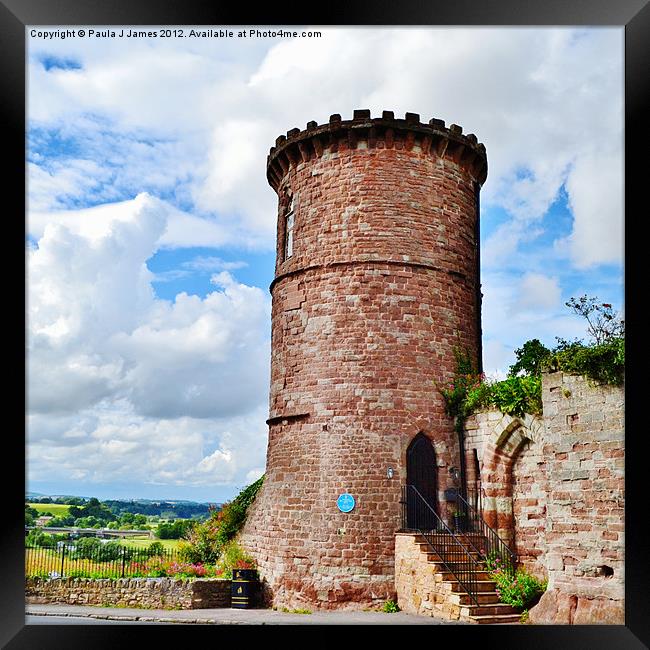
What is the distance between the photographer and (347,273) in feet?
54.2

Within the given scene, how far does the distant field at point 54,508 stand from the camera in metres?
15.9

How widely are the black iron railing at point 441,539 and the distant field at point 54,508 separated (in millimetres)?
7004

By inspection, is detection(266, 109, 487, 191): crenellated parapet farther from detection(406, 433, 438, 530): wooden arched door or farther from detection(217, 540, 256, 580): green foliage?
detection(217, 540, 256, 580): green foliage

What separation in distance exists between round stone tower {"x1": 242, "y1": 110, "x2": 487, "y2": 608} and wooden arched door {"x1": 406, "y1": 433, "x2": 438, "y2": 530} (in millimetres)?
30

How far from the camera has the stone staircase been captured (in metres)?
13.2

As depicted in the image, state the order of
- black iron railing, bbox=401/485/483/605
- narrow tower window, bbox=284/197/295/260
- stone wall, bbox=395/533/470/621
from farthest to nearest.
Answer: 1. narrow tower window, bbox=284/197/295/260
2. black iron railing, bbox=401/485/483/605
3. stone wall, bbox=395/533/470/621

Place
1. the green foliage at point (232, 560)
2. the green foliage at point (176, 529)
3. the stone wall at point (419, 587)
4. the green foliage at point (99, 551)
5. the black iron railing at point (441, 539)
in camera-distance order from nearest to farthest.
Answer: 1. the stone wall at point (419, 587)
2. the black iron railing at point (441, 539)
3. the green foliage at point (232, 560)
4. the green foliage at point (99, 551)
5. the green foliage at point (176, 529)

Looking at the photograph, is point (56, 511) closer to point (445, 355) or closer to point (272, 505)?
point (272, 505)

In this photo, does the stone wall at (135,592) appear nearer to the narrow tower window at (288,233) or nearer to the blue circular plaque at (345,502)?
the blue circular plaque at (345,502)

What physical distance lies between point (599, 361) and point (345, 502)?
5750mm

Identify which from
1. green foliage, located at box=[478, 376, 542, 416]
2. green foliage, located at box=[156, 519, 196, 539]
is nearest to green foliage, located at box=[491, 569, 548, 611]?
green foliage, located at box=[478, 376, 542, 416]

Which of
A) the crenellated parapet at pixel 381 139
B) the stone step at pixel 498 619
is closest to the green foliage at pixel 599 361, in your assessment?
the stone step at pixel 498 619

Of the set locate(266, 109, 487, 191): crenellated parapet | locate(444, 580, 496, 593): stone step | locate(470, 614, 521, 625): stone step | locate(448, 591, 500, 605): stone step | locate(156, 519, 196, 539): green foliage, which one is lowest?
locate(470, 614, 521, 625): stone step
